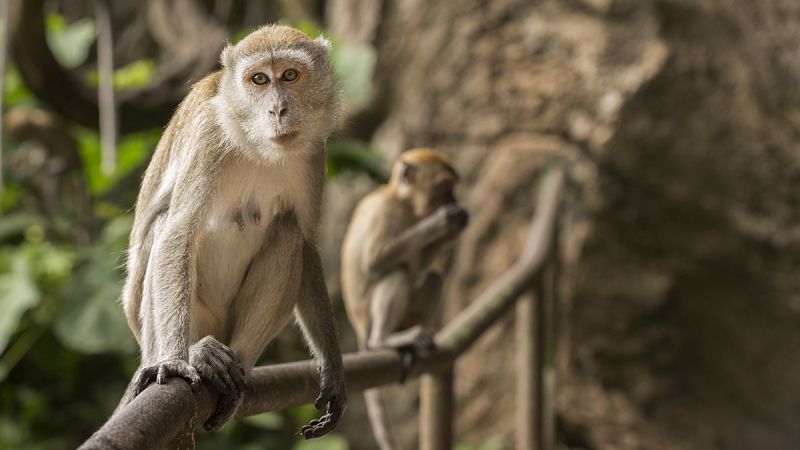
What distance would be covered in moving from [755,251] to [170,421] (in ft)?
17.0

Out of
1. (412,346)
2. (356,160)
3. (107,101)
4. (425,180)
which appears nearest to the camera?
(412,346)

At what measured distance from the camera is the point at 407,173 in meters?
5.00

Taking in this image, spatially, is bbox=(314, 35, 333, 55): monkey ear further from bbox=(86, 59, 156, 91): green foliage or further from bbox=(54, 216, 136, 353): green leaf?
bbox=(86, 59, 156, 91): green foliage

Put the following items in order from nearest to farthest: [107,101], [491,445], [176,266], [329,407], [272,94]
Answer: [176,266], [272,94], [329,407], [107,101], [491,445]

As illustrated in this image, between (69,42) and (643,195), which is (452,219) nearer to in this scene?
(643,195)

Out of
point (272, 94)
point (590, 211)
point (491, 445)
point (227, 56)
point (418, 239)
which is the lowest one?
point (491, 445)

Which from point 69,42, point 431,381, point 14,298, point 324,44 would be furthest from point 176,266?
point 69,42

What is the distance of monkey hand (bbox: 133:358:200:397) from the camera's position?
88.3 inches

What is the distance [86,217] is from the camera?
7.25 meters

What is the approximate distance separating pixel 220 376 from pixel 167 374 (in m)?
0.24

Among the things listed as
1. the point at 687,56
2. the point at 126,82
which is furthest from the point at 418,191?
the point at 126,82

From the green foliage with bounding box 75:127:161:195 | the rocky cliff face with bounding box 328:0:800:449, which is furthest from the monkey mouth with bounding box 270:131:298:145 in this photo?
the green foliage with bounding box 75:127:161:195

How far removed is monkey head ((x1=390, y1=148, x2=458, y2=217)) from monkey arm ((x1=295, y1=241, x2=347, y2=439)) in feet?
5.80

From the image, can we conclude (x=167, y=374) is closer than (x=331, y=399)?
Yes
